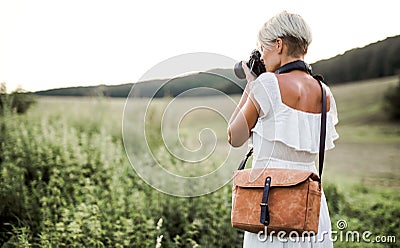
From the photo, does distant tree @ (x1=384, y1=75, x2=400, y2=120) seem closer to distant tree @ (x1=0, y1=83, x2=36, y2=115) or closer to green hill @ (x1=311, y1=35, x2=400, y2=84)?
green hill @ (x1=311, y1=35, x2=400, y2=84)

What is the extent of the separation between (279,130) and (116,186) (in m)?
2.37

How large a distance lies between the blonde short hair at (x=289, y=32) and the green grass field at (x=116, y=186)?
371 mm

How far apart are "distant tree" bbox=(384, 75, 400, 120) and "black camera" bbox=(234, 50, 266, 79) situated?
4.95 meters

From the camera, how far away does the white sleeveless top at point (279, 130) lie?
6.75ft

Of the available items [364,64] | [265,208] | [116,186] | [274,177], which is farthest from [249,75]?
[364,64]

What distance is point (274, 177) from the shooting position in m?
2.12

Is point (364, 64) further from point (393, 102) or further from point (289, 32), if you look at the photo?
point (289, 32)

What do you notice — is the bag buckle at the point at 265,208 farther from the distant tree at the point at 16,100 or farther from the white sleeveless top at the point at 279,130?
the distant tree at the point at 16,100

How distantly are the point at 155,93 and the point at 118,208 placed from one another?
1.63 metres

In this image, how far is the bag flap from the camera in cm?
209

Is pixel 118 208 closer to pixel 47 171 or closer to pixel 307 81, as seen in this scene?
pixel 47 171

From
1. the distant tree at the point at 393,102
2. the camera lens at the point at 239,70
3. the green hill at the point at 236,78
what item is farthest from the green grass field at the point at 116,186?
Result: the distant tree at the point at 393,102

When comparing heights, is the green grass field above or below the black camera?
below

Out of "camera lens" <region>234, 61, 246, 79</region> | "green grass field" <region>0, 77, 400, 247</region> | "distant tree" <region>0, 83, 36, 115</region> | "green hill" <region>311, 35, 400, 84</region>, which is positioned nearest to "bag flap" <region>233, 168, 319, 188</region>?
"green grass field" <region>0, 77, 400, 247</region>
